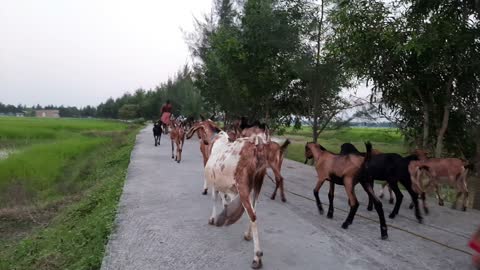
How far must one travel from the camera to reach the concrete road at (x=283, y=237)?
458cm

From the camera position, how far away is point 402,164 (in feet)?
20.9

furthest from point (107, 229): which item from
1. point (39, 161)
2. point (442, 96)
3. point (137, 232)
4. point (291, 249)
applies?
point (39, 161)

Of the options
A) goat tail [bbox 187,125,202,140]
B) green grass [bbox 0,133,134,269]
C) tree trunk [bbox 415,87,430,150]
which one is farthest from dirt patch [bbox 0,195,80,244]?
tree trunk [bbox 415,87,430,150]

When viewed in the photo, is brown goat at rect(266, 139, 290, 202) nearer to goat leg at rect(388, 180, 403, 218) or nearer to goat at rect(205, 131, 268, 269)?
goat leg at rect(388, 180, 403, 218)

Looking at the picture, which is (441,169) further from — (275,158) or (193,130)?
(193,130)

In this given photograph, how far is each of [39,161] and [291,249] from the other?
15.3m

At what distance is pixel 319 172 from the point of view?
6266mm

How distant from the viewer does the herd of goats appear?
4.74 m

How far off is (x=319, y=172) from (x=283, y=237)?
1326 millimetres

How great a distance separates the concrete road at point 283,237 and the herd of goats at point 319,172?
0.82ft

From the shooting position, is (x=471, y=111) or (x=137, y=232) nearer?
(x=137, y=232)

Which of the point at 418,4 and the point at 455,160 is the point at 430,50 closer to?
the point at 418,4

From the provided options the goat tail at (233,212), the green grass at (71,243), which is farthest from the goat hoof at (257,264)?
the green grass at (71,243)

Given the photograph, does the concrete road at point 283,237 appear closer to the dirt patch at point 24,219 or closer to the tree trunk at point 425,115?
the tree trunk at point 425,115
